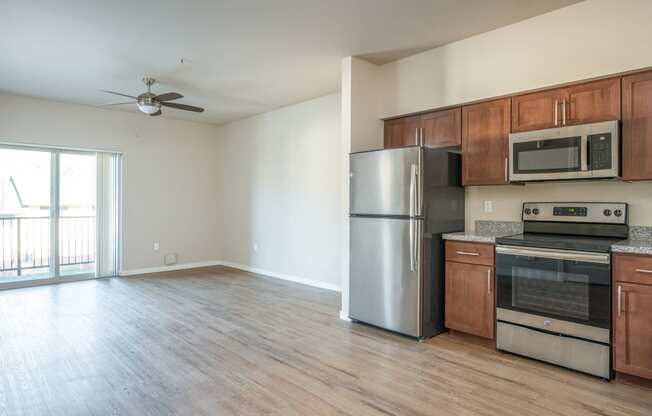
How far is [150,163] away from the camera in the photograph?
6891 mm

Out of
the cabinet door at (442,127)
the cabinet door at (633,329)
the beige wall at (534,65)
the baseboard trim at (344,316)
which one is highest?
the beige wall at (534,65)

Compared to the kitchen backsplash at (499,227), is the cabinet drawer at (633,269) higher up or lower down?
lower down

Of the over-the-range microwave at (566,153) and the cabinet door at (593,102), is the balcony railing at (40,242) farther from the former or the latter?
the cabinet door at (593,102)

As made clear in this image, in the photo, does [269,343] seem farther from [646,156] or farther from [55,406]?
[646,156]

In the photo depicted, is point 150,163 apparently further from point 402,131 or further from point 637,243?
point 637,243

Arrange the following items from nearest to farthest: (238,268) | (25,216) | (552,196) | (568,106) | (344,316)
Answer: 1. (568,106)
2. (552,196)
3. (344,316)
4. (25,216)
5. (238,268)

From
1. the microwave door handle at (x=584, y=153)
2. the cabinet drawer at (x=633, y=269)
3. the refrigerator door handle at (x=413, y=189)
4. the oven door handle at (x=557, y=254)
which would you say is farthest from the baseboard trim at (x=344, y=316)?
the microwave door handle at (x=584, y=153)

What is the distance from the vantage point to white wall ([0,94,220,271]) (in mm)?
5789

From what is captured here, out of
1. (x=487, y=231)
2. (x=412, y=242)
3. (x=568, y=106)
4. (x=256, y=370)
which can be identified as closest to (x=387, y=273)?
(x=412, y=242)

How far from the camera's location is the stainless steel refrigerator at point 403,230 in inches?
135

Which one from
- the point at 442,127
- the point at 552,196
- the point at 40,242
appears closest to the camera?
the point at 552,196

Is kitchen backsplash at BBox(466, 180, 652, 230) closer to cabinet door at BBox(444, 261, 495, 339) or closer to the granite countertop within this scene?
the granite countertop

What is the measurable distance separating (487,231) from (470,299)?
72cm

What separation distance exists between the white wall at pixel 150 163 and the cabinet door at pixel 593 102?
6.31 m
